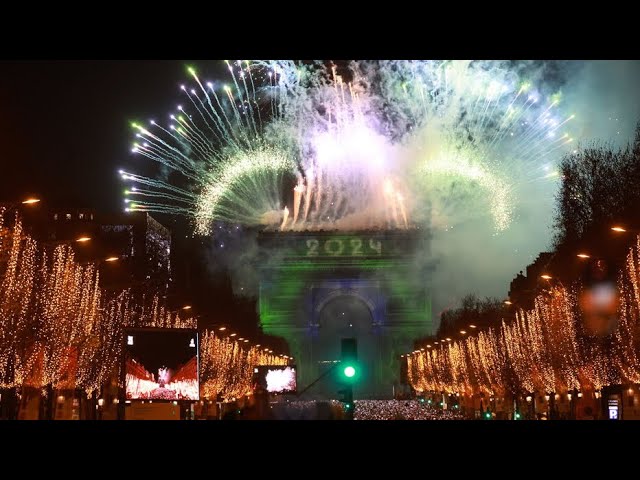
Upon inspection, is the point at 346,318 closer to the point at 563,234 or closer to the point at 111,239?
the point at 111,239

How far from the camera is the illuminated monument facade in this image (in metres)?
Result: 149

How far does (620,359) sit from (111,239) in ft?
247

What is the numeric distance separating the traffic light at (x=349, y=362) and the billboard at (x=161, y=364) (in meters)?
7.38

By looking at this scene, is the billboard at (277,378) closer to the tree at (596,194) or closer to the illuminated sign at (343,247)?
the tree at (596,194)

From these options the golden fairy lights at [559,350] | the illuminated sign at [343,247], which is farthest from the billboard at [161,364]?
the illuminated sign at [343,247]

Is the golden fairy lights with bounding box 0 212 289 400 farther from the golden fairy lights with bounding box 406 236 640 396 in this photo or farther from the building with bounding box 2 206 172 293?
the golden fairy lights with bounding box 406 236 640 396

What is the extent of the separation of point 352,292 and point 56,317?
11242 cm

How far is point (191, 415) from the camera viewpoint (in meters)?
55.1

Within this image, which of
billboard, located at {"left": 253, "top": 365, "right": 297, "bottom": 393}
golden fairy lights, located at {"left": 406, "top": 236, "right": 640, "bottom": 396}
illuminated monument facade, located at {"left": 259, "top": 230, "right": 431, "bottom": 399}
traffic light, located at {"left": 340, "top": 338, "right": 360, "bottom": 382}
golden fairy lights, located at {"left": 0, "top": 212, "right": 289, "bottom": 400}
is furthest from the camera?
illuminated monument facade, located at {"left": 259, "top": 230, "right": 431, "bottom": 399}


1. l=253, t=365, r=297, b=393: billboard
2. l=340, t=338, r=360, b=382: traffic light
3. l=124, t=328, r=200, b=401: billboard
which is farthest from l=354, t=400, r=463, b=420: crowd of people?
l=340, t=338, r=360, b=382: traffic light

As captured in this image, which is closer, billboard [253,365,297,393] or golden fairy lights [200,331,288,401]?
billboard [253,365,297,393]

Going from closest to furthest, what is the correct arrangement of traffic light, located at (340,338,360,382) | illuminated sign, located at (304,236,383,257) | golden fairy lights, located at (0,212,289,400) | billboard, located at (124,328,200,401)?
traffic light, located at (340,338,360,382) < billboard, located at (124,328,200,401) < golden fairy lights, located at (0,212,289,400) < illuminated sign, located at (304,236,383,257)

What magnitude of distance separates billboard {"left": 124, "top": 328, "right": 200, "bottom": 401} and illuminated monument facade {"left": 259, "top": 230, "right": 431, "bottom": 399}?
385 ft
